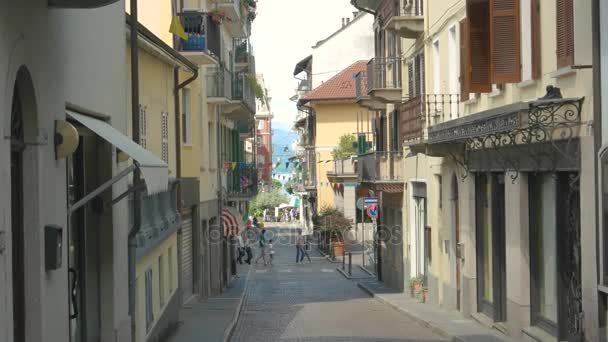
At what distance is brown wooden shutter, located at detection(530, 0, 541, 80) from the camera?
14852mm

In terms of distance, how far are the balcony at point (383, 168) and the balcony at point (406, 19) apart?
15.7 feet

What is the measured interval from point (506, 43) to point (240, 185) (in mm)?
23448

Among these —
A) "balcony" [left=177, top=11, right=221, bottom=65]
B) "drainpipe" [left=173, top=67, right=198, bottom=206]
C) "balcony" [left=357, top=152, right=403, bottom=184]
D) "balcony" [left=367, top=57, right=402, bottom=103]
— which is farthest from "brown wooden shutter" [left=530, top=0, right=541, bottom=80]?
"balcony" [left=357, top=152, right=403, bottom=184]

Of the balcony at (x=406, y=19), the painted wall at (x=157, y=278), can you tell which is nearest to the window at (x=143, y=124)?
the painted wall at (x=157, y=278)

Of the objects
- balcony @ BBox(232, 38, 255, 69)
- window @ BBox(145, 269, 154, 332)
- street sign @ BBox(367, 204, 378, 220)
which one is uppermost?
balcony @ BBox(232, 38, 255, 69)

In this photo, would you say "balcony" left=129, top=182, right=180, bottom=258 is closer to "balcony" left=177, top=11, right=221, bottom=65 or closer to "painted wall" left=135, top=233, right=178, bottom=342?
"painted wall" left=135, top=233, right=178, bottom=342

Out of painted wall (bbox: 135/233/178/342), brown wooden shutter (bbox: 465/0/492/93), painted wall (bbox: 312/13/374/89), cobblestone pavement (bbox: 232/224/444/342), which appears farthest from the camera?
painted wall (bbox: 312/13/374/89)

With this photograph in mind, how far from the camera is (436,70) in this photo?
23734mm

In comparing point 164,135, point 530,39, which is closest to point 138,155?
point 530,39

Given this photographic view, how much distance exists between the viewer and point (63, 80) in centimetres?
884

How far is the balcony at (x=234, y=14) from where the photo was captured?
33.6 meters

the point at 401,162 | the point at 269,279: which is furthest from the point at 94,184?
the point at 269,279

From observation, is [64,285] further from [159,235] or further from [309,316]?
[309,316]

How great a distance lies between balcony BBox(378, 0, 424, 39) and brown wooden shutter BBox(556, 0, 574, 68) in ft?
38.2
